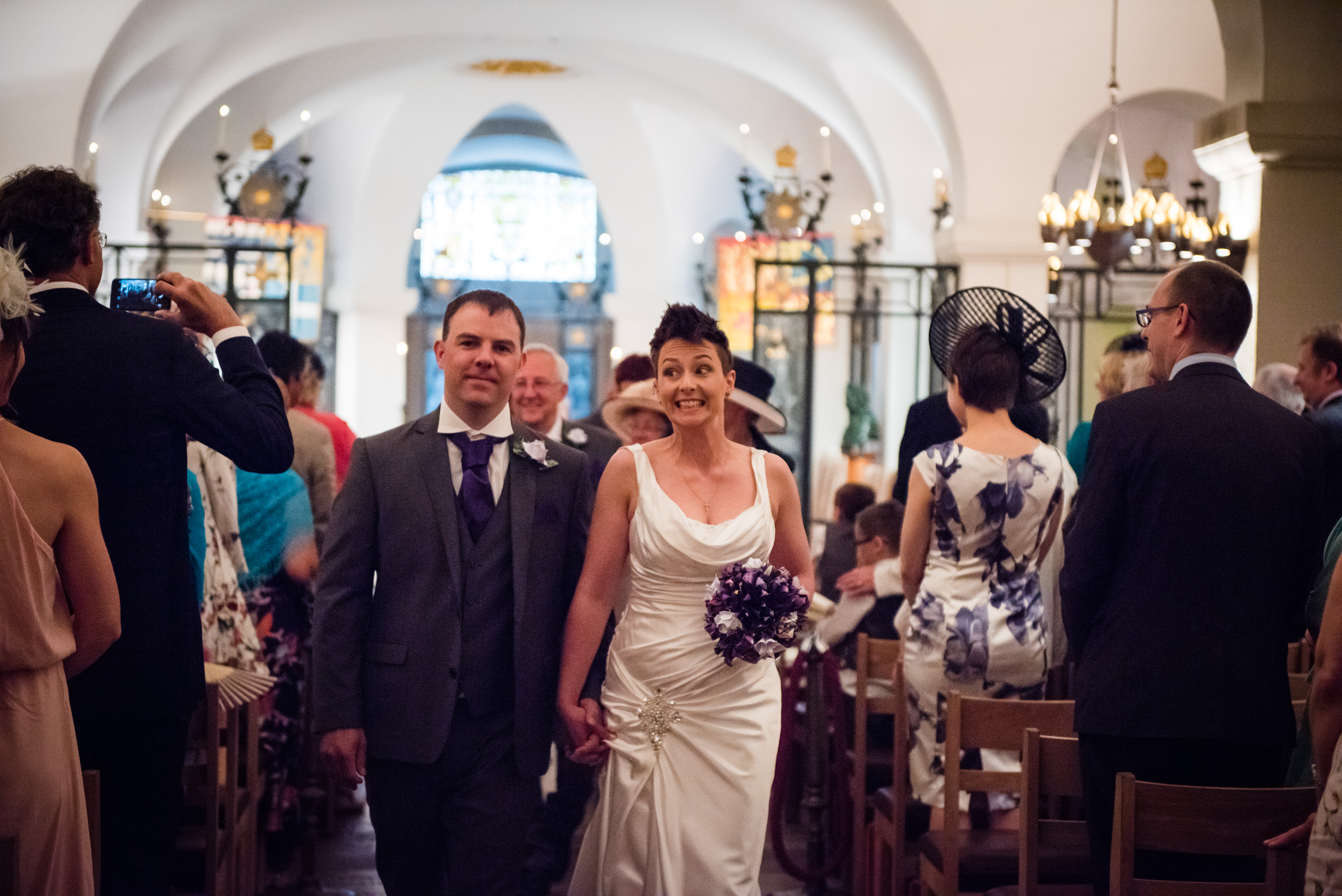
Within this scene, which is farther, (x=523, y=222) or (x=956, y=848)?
(x=523, y=222)

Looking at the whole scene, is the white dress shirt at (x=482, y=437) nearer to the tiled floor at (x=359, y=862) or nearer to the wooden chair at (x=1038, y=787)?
the wooden chair at (x=1038, y=787)

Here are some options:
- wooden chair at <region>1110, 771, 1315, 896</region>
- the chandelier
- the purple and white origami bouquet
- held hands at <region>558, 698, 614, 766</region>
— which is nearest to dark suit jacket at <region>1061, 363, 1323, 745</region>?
wooden chair at <region>1110, 771, 1315, 896</region>

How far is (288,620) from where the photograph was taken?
5.03 m

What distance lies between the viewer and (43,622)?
2314mm

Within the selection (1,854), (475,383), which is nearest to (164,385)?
(475,383)

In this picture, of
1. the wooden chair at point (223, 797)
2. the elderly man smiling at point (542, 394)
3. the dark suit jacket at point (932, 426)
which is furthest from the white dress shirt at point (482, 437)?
the dark suit jacket at point (932, 426)

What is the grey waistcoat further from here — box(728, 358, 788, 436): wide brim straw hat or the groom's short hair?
box(728, 358, 788, 436): wide brim straw hat

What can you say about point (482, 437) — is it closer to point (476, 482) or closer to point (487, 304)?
point (476, 482)

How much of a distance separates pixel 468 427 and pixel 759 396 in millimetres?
1832

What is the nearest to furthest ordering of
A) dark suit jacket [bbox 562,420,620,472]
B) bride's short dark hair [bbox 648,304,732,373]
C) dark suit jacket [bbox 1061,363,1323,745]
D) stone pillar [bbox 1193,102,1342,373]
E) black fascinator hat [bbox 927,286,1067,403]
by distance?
1. dark suit jacket [bbox 1061,363,1323,745]
2. bride's short dark hair [bbox 648,304,732,373]
3. black fascinator hat [bbox 927,286,1067,403]
4. dark suit jacket [bbox 562,420,620,472]
5. stone pillar [bbox 1193,102,1342,373]

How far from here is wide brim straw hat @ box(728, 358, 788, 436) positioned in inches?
180

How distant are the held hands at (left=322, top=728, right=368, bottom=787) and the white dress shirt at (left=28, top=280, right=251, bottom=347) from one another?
840 mm

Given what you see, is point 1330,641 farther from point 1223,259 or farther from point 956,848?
point 1223,259

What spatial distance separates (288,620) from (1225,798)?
3.47 metres
